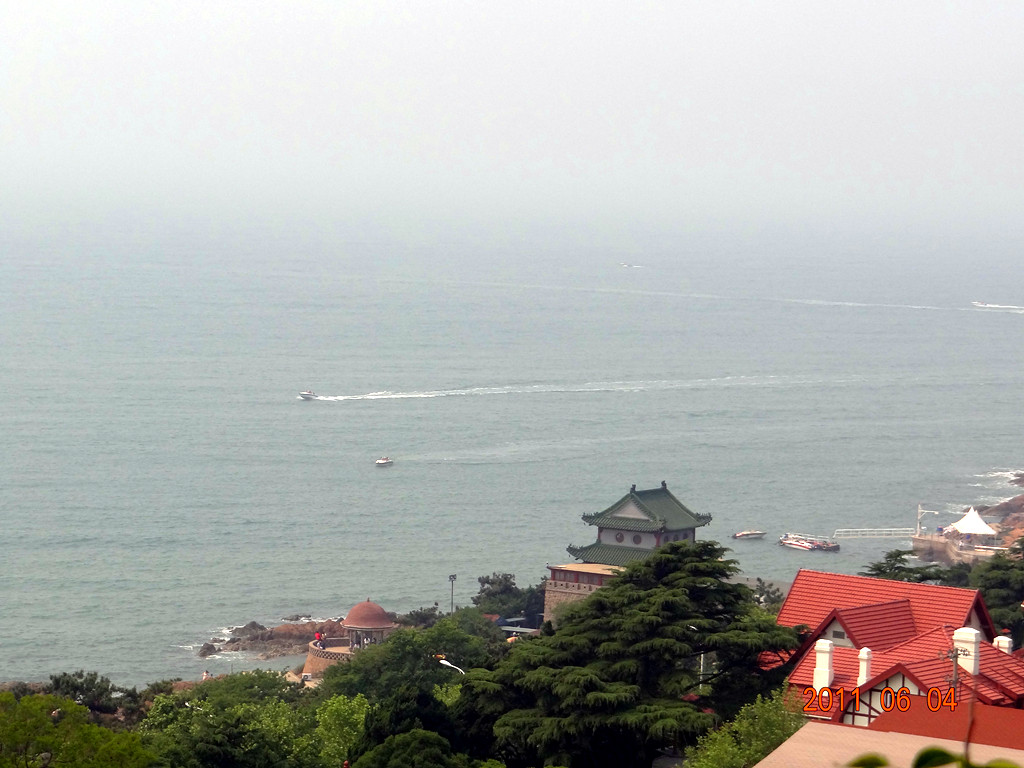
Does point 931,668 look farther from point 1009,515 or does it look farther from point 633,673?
point 1009,515

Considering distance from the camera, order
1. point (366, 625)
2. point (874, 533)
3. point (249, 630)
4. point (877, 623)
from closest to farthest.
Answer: point (877, 623) < point (366, 625) < point (249, 630) < point (874, 533)

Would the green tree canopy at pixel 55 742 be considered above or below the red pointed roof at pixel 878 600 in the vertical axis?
below

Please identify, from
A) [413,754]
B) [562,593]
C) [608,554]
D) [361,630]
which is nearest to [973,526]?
[608,554]

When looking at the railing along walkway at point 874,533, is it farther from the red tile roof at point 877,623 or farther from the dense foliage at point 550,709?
the red tile roof at point 877,623

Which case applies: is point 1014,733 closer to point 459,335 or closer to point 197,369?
point 197,369

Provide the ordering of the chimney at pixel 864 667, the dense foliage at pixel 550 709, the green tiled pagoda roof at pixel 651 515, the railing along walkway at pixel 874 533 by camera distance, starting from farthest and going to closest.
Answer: the railing along walkway at pixel 874 533
the green tiled pagoda roof at pixel 651 515
the dense foliage at pixel 550 709
the chimney at pixel 864 667
